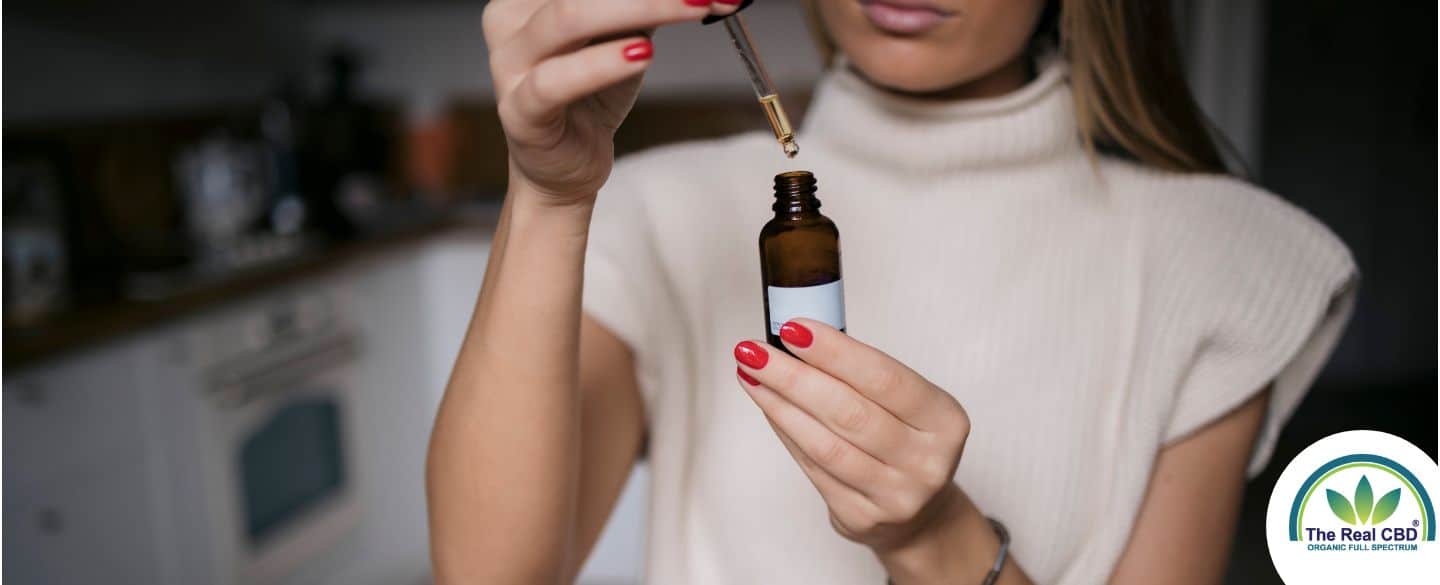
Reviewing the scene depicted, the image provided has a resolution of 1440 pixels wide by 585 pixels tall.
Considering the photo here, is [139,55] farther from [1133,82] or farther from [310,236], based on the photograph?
[1133,82]

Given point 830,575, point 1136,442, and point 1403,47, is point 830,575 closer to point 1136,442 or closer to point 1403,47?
point 1136,442

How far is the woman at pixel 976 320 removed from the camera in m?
0.75

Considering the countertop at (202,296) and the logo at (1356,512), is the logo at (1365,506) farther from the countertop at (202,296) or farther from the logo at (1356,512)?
the countertop at (202,296)

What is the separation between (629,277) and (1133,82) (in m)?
0.39

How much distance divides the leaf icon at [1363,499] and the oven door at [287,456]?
162 centimetres

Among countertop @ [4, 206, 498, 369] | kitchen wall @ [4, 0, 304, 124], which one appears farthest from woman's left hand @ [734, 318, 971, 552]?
kitchen wall @ [4, 0, 304, 124]

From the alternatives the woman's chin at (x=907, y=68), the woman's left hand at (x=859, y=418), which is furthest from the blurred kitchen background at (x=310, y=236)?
the woman's left hand at (x=859, y=418)

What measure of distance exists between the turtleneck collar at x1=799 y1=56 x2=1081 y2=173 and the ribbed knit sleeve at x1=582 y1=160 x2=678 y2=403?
0.60 ft

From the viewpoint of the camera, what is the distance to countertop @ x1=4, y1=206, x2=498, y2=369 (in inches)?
56.2

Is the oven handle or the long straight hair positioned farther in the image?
the oven handle

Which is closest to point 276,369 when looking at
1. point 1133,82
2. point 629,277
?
point 629,277

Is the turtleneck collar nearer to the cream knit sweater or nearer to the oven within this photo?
the cream knit sweater

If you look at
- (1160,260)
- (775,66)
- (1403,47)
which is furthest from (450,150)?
(1160,260)

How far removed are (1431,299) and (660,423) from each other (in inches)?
80.0
